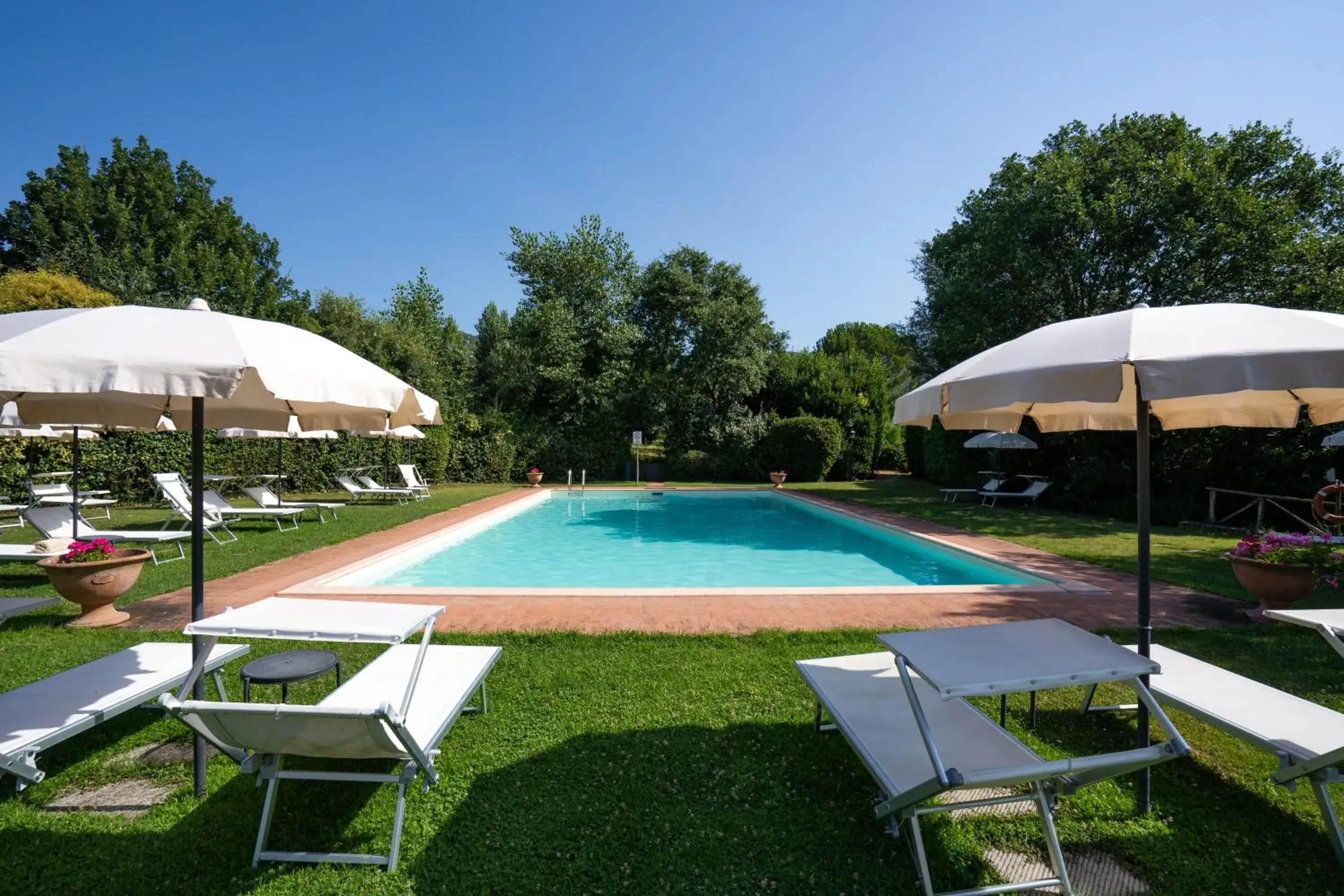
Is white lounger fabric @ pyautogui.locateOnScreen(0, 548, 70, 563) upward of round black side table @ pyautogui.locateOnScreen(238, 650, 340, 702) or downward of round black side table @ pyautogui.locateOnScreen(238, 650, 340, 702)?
upward

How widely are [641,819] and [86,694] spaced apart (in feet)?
9.66

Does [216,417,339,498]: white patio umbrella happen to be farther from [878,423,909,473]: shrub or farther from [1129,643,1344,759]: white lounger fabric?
[878,423,909,473]: shrub

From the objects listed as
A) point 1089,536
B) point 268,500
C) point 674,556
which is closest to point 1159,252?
point 1089,536

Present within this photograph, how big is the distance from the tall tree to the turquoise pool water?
7.89 m

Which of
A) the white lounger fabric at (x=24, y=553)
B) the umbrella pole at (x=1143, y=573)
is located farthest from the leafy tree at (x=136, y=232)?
the umbrella pole at (x=1143, y=573)

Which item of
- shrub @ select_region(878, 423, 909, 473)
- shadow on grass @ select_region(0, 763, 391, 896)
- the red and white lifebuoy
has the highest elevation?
shrub @ select_region(878, 423, 909, 473)

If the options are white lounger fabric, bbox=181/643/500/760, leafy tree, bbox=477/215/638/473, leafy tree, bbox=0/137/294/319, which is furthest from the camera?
leafy tree, bbox=0/137/294/319

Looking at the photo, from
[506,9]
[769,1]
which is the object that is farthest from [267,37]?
[769,1]

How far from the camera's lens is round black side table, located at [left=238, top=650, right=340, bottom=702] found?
10.4 ft

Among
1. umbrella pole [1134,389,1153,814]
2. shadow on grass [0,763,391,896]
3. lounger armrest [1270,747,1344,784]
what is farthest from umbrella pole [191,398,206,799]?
lounger armrest [1270,747,1344,784]

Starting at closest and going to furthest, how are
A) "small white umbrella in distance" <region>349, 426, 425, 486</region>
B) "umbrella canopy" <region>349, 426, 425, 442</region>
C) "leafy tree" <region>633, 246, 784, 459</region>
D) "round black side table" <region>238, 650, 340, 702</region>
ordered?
"round black side table" <region>238, 650, 340, 702</region> → "umbrella canopy" <region>349, 426, 425, 442</region> → "small white umbrella in distance" <region>349, 426, 425, 486</region> → "leafy tree" <region>633, 246, 784, 459</region>

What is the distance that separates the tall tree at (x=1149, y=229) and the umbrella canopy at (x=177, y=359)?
16.6 m

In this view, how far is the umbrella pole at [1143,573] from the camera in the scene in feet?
9.11

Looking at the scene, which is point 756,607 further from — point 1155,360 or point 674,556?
point 674,556
